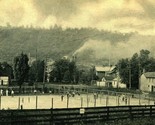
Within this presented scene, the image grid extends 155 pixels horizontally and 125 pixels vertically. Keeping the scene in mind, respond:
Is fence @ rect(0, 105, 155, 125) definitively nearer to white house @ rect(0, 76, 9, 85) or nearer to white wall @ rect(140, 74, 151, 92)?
white wall @ rect(140, 74, 151, 92)

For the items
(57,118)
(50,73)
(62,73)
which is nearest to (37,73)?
(50,73)

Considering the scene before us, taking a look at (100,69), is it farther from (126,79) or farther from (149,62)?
(126,79)

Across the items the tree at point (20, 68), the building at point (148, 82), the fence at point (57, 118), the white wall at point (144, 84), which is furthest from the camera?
the white wall at point (144, 84)

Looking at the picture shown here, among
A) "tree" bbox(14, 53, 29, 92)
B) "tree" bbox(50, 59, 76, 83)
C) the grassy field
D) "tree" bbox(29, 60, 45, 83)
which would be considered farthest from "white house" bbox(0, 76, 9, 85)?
the grassy field

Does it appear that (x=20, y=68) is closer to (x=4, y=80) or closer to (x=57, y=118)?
(x=4, y=80)

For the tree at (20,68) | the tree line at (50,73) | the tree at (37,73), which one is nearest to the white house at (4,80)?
the tree line at (50,73)

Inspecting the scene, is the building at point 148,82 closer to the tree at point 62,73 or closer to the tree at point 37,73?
the tree at point 62,73

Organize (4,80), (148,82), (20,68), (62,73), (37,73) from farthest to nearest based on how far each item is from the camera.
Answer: (62,73) < (37,73) < (4,80) < (148,82) < (20,68)

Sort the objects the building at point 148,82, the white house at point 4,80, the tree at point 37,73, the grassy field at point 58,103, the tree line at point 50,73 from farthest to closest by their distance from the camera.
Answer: the tree at point 37,73 → the tree line at point 50,73 → the white house at point 4,80 → the building at point 148,82 → the grassy field at point 58,103

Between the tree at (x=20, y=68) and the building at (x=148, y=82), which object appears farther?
the building at (x=148, y=82)
